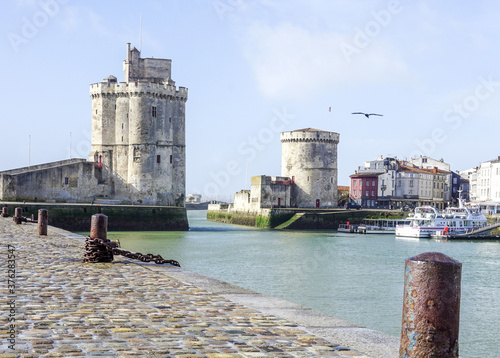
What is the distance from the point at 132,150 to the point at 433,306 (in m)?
49.9

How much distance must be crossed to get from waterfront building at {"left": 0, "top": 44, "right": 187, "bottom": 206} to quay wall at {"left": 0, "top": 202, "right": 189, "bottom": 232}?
2.17 m

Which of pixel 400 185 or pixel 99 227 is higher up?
pixel 400 185

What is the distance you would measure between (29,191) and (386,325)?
39.9 metres

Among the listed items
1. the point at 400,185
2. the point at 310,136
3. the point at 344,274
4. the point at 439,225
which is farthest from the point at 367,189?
the point at 344,274

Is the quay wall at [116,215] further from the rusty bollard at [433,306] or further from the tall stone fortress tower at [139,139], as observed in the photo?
the rusty bollard at [433,306]

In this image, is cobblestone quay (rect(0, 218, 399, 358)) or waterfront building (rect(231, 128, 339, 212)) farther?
waterfront building (rect(231, 128, 339, 212))

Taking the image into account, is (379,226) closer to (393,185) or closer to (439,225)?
(439,225)

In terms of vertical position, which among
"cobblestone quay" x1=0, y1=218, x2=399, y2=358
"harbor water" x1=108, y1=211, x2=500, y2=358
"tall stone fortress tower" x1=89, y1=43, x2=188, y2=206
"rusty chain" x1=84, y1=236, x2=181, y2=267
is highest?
"tall stone fortress tower" x1=89, y1=43, x2=188, y2=206

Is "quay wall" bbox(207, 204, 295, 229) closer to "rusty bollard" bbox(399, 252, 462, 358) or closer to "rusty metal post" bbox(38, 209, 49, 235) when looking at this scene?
"rusty metal post" bbox(38, 209, 49, 235)

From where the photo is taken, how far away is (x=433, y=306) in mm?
4418

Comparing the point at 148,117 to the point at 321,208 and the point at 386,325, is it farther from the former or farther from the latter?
the point at 386,325

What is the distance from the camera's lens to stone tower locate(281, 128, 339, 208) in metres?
67.2

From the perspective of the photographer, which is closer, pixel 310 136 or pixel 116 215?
pixel 116 215

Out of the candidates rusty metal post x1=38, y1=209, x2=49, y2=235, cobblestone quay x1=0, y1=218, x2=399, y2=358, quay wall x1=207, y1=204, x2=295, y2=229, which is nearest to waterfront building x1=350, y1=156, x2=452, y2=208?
quay wall x1=207, y1=204, x2=295, y2=229
